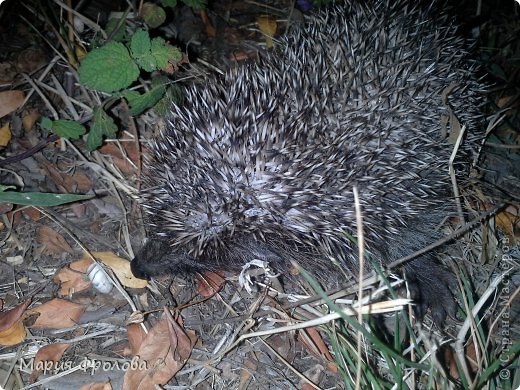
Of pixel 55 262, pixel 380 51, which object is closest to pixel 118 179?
pixel 55 262

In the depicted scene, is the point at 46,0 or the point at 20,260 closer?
the point at 20,260

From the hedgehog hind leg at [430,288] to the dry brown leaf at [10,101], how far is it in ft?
8.49

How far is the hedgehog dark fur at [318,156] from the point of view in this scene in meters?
2.38

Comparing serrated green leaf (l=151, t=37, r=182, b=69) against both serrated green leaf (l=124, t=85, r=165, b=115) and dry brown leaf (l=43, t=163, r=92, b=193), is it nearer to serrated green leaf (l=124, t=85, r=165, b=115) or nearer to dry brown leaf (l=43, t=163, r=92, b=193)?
serrated green leaf (l=124, t=85, r=165, b=115)

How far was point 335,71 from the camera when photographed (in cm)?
256

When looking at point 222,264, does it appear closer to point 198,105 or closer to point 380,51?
point 198,105

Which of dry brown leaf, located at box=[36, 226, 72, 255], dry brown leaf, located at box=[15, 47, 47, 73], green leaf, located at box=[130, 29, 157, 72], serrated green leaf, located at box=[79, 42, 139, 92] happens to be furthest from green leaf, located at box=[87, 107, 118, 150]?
dry brown leaf, located at box=[15, 47, 47, 73]

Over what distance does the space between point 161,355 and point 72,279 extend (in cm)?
68

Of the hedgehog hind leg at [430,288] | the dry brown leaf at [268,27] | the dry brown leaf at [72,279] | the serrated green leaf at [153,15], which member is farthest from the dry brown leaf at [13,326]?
the dry brown leaf at [268,27]

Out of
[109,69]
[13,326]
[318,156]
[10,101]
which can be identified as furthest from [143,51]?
[13,326]

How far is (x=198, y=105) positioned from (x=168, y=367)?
1270 millimetres

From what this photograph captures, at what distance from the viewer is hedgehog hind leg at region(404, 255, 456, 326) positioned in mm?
2768

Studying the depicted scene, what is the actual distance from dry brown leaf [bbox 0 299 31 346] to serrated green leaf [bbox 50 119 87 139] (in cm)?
102

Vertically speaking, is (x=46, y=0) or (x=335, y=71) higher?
(x=335, y=71)
